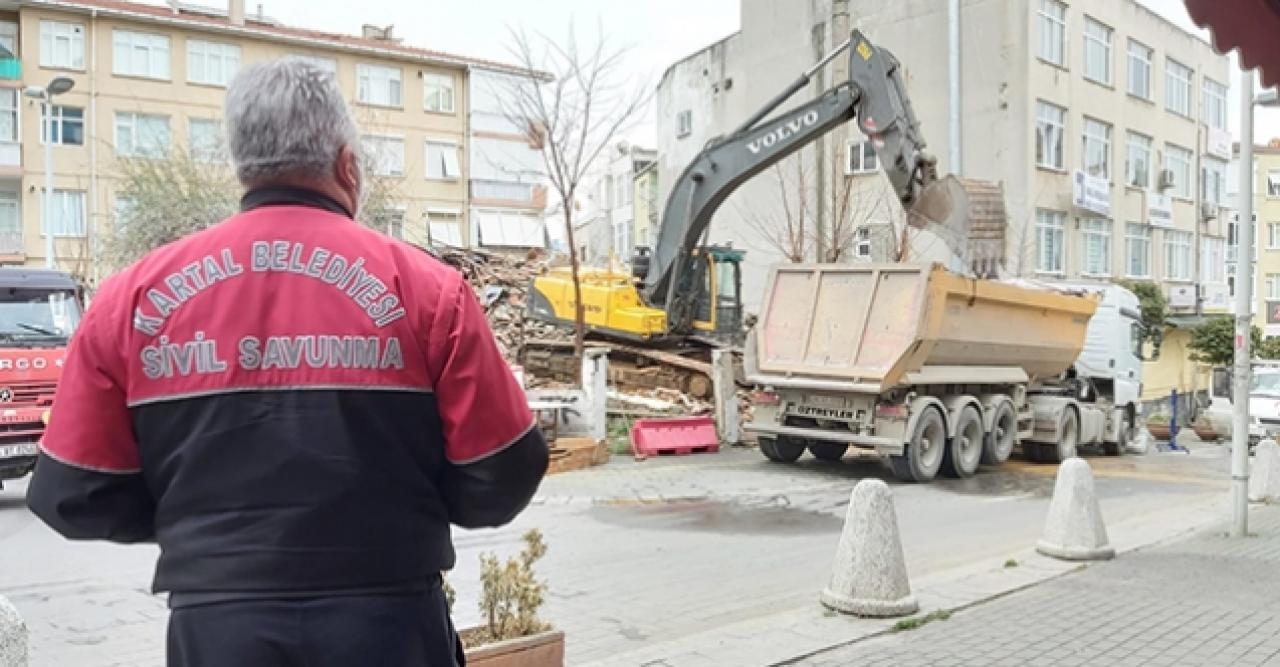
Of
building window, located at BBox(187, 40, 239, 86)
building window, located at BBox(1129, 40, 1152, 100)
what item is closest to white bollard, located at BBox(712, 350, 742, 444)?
building window, located at BBox(1129, 40, 1152, 100)

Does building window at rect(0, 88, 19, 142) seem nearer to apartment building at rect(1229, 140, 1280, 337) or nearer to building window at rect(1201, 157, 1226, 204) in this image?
building window at rect(1201, 157, 1226, 204)

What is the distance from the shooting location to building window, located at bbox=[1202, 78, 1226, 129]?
4038 cm

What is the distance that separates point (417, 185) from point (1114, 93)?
24.8m

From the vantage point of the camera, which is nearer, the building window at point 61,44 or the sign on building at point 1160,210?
the building window at point 61,44

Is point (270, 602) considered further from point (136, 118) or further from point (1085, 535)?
point (136, 118)

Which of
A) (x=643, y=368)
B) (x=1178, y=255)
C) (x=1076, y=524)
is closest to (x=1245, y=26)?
(x=1076, y=524)

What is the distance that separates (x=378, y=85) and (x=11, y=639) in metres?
40.7

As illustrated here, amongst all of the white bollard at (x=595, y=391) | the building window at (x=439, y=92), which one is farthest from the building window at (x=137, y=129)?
the white bollard at (x=595, y=391)

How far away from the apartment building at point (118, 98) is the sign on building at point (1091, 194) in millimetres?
19642

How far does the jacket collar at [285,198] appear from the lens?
2.28 meters

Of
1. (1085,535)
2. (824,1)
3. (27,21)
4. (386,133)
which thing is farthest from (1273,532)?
(27,21)

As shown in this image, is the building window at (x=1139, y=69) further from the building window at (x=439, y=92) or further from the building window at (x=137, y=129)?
the building window at (x=137, y=129)

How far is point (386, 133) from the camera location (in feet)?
133

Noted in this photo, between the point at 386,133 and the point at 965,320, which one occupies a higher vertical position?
the point at 386,133
